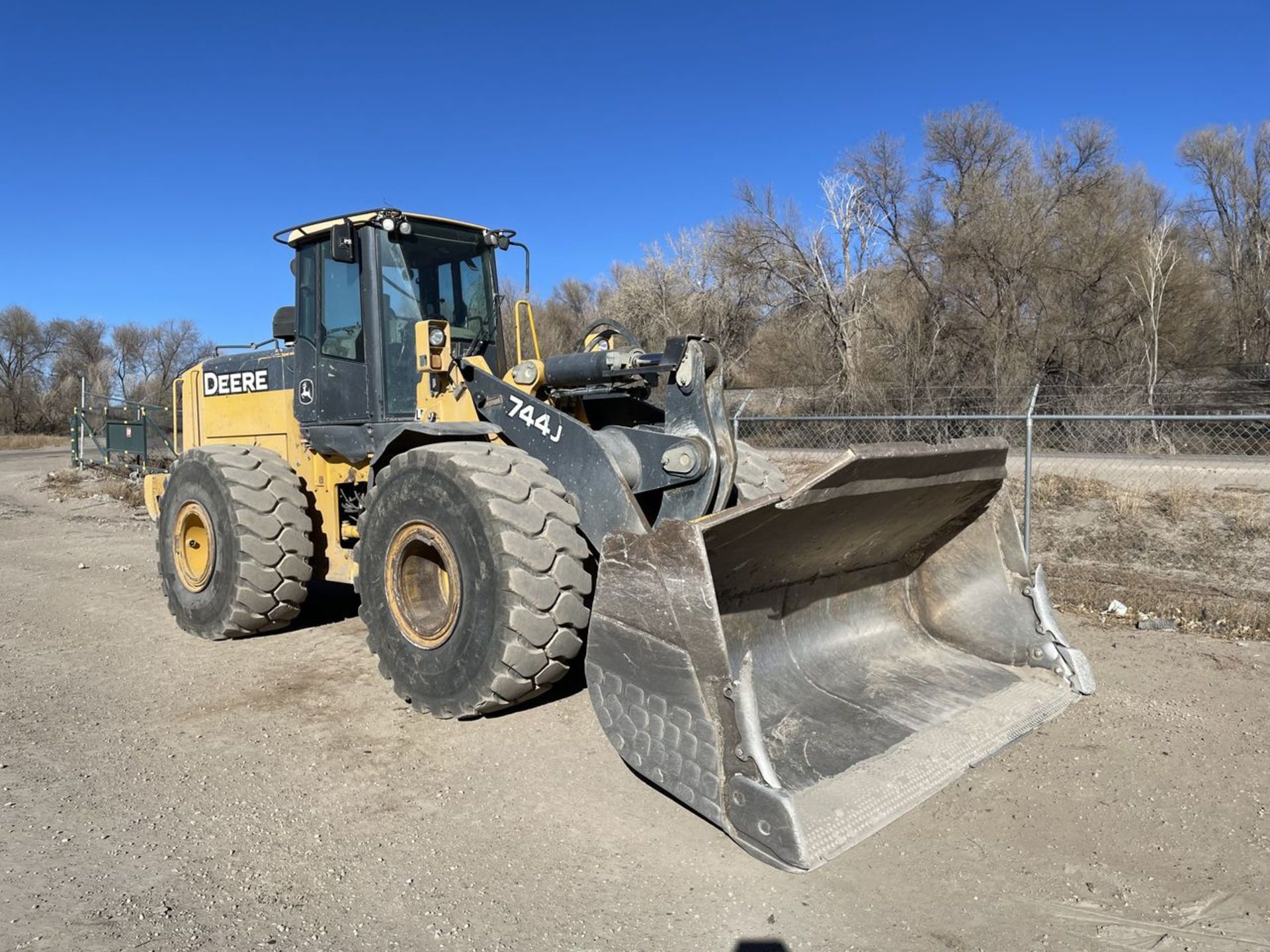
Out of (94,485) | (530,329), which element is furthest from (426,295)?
(94,485)

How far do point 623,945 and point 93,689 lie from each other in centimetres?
394

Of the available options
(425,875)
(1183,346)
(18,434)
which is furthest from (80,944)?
(18,434)

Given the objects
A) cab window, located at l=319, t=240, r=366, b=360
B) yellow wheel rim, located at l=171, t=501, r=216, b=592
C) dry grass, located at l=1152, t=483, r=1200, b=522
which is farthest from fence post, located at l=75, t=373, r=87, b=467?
dry grass, located at l=1152, t=483, r=1200, b=522

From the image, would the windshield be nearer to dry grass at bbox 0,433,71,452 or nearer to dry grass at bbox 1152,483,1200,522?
dry grass at bbox 1152,483,1200,522

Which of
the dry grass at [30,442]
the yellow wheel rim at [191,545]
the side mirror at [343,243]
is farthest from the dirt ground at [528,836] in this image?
the dry grass at [30,442]

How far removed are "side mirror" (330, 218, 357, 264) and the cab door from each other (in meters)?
0.26

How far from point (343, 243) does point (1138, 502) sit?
9.22 meters

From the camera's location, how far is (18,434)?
40438 millimetres

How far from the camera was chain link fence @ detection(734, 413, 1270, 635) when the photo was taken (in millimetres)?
7207

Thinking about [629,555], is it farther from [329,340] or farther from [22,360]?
[22,360]

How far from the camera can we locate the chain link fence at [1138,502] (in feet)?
23.6

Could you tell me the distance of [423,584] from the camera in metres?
4.86

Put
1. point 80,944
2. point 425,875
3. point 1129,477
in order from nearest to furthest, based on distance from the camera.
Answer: point 80,944, point 425,875, point 1129,477

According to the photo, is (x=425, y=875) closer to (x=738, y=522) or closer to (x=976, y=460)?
(x=738, y=522)
